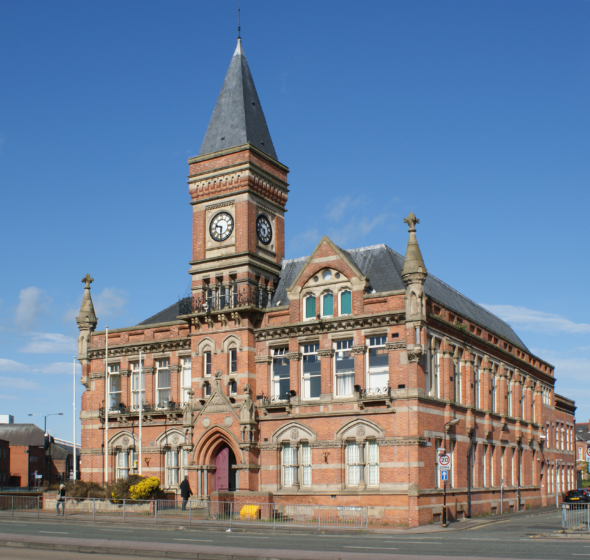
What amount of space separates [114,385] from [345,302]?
18.1 meters

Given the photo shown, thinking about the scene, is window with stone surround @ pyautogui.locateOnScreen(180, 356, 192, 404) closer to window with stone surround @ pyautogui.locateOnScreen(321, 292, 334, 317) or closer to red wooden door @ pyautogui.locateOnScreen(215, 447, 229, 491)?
red wooden door @ pyautogui.locateOnScreen(215, 447, 229, 491)

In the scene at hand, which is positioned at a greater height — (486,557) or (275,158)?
(275,158)

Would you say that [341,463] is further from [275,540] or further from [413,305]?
[275,540]

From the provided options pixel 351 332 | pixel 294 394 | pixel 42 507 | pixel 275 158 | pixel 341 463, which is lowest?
pixel 42 507

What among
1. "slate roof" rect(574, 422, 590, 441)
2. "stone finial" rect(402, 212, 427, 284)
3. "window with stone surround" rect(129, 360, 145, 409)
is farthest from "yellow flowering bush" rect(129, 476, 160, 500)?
"slate roof" rect(574, 422, 590, 441)

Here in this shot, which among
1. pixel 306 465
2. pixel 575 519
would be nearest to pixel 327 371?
pixel 306 465

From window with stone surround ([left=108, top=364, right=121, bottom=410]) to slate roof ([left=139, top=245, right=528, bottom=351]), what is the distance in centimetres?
364

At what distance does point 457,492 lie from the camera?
4134cm

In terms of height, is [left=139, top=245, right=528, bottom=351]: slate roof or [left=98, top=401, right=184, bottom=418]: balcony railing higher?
[left=139, top=245, right=528, bottom=351]: slate roof

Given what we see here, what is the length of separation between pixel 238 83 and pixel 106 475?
26131 mm

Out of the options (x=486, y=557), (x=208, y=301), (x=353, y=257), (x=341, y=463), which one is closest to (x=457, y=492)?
(x=341, y=463)

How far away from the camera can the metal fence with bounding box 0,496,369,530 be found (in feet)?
116

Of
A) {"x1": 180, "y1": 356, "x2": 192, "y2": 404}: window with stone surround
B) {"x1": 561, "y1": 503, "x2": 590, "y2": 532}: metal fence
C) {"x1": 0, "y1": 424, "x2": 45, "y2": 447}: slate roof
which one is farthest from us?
{"x1": 0, "y1": 424, "x2": 45, "y2": 447}: slate roof

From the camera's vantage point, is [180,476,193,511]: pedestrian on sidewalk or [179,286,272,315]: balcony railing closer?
[180,476,193,511]: pedestrian on sidewalk
